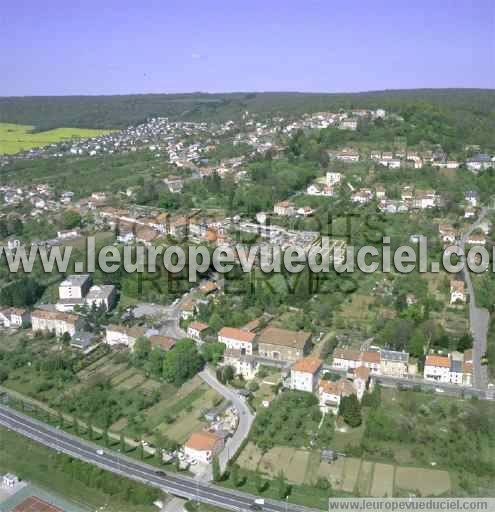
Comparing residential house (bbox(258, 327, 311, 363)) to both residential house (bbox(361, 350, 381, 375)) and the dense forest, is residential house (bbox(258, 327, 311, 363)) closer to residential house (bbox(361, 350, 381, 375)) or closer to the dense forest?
residential house (bbox(361, 350, 381, 375))

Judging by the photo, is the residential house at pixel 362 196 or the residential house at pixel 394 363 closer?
→ the residential house at pixel 394 363

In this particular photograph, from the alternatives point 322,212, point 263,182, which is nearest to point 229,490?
point 322,212

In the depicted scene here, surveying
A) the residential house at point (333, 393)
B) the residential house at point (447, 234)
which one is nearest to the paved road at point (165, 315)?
the residential house at point (333, 393)

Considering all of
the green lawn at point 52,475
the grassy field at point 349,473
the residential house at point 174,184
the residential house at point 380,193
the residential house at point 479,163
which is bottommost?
the green lawn at point 52,475

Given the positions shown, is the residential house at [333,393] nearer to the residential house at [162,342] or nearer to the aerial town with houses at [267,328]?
the aerial town with houses at [267,328]

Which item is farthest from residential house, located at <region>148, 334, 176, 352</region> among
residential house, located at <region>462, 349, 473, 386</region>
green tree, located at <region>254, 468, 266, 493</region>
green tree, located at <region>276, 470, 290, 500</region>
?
residential house, located at <region>462, 349, 473, 386</region>

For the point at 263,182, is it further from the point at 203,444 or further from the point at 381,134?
the point at 203,444
